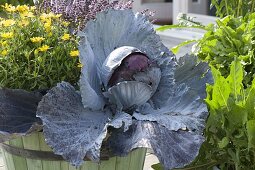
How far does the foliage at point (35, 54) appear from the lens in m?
1.75

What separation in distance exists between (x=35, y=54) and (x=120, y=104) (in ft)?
Answer: 1.13

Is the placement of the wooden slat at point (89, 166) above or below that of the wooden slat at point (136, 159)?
above

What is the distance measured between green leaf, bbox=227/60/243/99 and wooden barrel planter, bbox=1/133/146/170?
498mm

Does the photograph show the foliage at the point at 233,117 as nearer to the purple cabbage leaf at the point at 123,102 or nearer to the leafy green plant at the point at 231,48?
the purple cabbage leaf at the point at 123,102

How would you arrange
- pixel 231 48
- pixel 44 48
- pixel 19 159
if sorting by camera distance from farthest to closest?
1. pixel 231 48
2. pixel 19 159
3. pixel 44 48

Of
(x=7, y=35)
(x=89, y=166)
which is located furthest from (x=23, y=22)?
(x=89, y=166)

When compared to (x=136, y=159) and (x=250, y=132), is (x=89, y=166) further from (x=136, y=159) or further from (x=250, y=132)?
(x=250, y=132)

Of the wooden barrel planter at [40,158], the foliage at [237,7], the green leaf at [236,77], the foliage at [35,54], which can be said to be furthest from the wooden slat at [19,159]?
the foliage at [237,7]

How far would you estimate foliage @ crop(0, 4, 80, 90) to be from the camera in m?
1.75

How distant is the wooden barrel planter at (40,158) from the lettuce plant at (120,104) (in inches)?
2.2

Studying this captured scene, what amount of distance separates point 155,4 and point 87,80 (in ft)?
16.4

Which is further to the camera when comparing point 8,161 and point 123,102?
point 8,161

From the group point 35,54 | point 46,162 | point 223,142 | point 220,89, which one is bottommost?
point 223,142

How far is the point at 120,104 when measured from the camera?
5.75 ft
